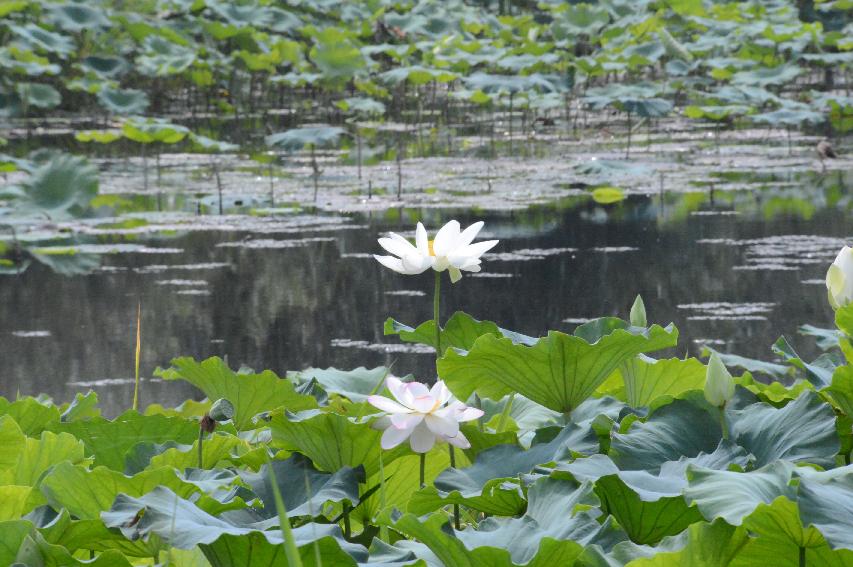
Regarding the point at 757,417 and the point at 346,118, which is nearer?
the point at 757,417

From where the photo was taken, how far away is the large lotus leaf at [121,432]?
1466 mm

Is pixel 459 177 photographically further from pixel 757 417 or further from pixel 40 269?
pixel 757 417

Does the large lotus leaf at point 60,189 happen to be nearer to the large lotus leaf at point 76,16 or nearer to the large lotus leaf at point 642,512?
the large lotus leaf at point 642,512

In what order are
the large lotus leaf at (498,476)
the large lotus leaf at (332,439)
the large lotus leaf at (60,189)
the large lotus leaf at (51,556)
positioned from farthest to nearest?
the large lotus leaf at (60,189)
the large lotus leaf at (332,439)
the large lotus leaf at (498,476)
the large lotus leaf at (51,556)

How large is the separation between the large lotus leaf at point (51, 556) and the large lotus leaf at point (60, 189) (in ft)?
15.6

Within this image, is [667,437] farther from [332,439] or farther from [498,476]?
[332,439]

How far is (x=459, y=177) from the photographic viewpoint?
6.59 m

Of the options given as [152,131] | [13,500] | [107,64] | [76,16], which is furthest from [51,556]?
[76,16]

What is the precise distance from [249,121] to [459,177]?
135 inches

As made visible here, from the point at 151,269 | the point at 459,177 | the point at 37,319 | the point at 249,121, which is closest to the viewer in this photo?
the point at 37,319

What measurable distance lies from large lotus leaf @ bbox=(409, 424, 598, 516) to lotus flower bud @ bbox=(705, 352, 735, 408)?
0.43 feet

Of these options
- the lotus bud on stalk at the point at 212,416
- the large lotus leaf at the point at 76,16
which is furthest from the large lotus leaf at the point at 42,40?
the lotus bud on stalk at the point at 212,416

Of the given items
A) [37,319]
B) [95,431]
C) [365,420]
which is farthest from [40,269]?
[365,420]

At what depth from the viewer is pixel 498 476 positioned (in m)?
1.25
